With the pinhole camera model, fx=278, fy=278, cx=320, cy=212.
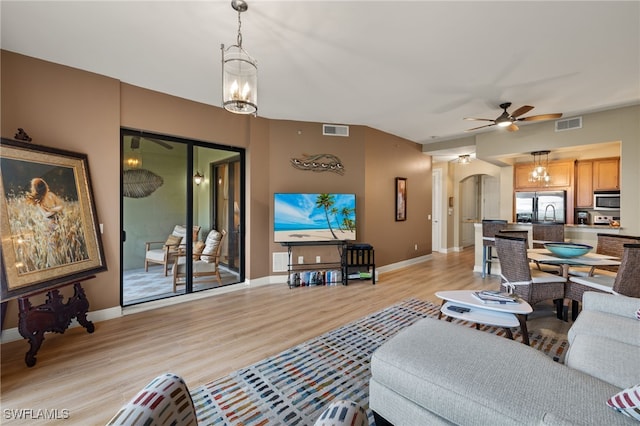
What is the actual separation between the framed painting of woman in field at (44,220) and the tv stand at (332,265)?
105 inches

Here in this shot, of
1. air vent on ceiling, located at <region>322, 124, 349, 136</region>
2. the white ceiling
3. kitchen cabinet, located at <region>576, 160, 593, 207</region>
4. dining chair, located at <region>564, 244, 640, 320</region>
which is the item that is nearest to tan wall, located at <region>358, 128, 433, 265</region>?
air vent on ceiling, located at <region>322, 124, 349, 136</region>

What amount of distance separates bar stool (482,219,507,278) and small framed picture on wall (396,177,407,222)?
161 cm

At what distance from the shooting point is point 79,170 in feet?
10.1

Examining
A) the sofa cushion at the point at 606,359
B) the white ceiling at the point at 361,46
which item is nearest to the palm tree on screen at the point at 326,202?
the white ceiling at the point at 361,46

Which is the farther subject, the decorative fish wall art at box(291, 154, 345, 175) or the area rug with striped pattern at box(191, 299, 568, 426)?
the decorative fish wall art at box(291, 154, 345, 175)

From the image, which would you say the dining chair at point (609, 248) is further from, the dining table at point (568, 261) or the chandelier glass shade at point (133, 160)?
the chandelier glass shade at point (133, 160)

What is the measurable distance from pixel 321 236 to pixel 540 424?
3.98m

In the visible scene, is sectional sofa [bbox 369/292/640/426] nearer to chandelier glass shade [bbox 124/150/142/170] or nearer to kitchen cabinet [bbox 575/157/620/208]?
chandelier glass shade [bbox 124/150/142/170]

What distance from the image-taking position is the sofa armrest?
6.66 ft

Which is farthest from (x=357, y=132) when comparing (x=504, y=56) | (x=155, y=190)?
(x=155, y=190)

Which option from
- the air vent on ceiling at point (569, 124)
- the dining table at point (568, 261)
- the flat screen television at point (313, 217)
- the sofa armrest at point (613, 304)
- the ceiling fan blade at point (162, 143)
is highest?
the air vent on ceiling at point (569, 124)

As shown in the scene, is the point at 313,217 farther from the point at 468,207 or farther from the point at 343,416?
the point at 468,207

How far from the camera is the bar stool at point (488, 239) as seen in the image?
5.22 m

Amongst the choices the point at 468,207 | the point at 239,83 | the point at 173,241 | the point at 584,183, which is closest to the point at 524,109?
the point at 239,83
